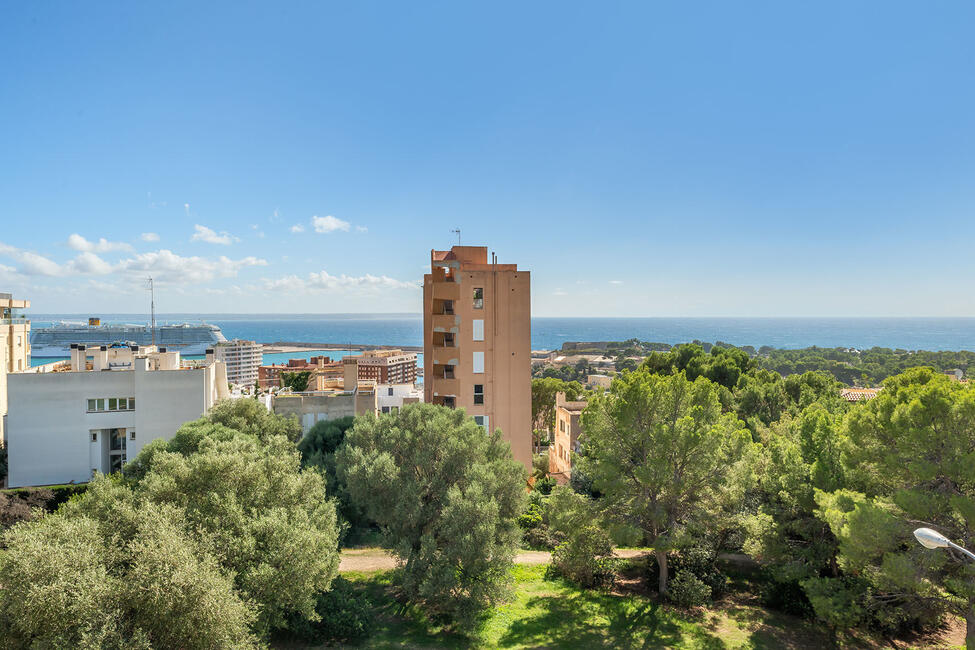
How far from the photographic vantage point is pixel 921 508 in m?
13.4

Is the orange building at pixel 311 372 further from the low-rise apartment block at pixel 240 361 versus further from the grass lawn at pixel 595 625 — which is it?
the low-rise apartment block at pixel 240 361

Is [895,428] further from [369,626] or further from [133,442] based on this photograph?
[133,442]

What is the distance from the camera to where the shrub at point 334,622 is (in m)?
15.6

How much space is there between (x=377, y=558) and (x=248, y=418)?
10252 mm

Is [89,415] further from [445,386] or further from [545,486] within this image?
[545,486]

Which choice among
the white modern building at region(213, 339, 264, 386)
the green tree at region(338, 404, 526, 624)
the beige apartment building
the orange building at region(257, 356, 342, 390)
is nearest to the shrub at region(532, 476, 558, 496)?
the green tree at region(338, 404, 526, 624)

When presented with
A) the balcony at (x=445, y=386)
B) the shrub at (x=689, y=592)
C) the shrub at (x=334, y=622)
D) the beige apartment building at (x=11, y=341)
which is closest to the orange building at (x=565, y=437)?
the balcony at (x=445, y=386)

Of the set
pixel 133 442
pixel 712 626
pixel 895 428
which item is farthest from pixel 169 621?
pixel 133 442

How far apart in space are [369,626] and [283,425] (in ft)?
48.0

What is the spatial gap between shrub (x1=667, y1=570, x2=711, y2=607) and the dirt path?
444cm

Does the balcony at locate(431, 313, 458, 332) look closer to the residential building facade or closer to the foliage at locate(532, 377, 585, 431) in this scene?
the foliage at locate(532, 377, 585, 431)

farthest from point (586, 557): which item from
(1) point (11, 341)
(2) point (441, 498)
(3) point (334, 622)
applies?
(1) point (11, 341)

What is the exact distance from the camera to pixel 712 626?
18219 millimetres

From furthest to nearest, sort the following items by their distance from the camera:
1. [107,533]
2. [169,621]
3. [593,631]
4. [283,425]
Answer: [283,425] < [593,631] < [107,533] < [169,621]
